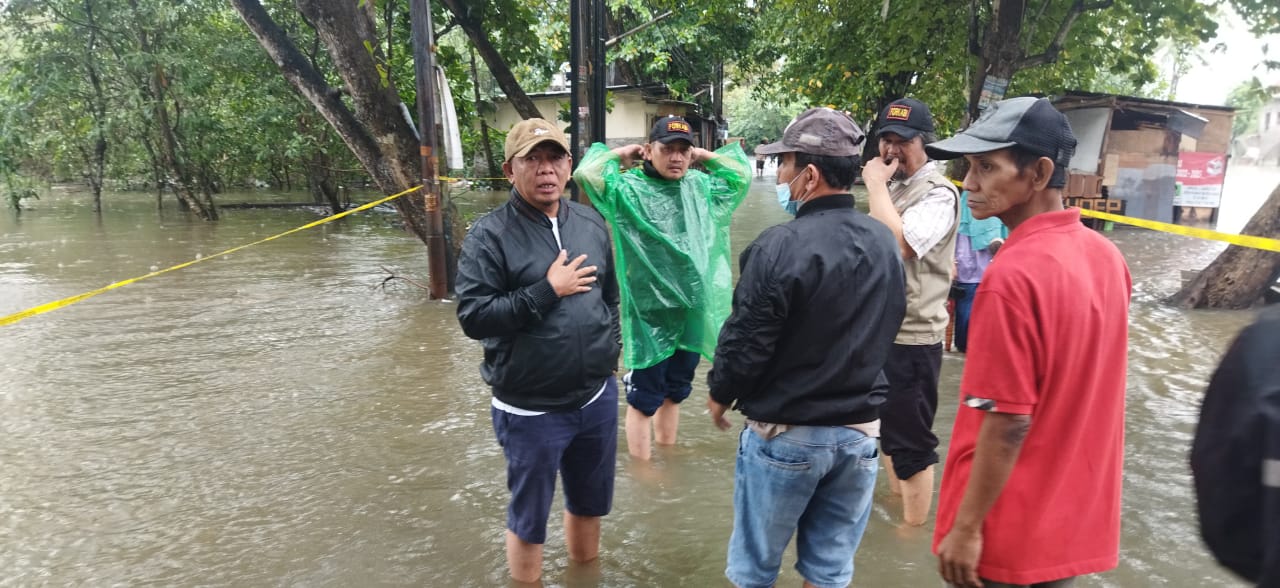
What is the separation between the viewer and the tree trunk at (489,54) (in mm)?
9516

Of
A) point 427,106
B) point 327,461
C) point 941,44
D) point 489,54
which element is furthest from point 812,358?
point 941,44

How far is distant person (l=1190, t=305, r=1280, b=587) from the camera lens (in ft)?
2.86

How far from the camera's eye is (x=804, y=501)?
6.88ft

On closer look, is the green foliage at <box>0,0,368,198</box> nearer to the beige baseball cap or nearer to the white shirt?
the beige baseball cap

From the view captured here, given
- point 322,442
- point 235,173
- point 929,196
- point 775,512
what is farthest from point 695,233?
point 235,173

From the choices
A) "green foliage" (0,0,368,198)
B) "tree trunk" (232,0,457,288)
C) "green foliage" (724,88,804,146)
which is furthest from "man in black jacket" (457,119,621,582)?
"green foliage" (724,88,804,146)

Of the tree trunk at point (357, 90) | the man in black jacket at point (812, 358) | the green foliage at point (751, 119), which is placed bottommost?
the man in black jacket at point (812, 358)

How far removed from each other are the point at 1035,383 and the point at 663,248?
6.98 feet

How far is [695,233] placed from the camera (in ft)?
11.7

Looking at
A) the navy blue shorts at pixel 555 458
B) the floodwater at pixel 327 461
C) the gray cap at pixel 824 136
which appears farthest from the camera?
the floodwater at pixel 327 461

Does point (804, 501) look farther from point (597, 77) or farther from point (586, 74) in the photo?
point (597, 77)

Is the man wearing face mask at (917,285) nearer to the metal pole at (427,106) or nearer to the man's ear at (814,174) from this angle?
the man's ear at (814,174)

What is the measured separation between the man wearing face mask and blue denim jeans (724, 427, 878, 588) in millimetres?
882

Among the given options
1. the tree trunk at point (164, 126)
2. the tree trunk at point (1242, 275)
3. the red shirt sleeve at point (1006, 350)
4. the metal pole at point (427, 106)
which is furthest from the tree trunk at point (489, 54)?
the red shirt sleeve at point (1006, 350)
